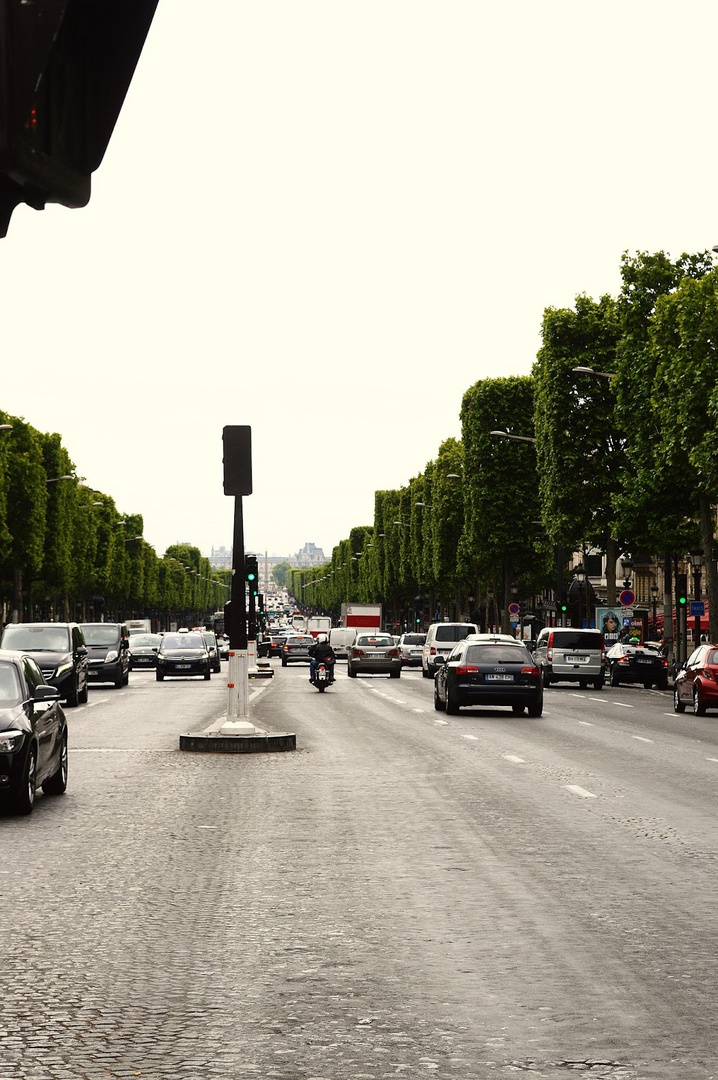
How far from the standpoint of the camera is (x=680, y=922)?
9.42 metres

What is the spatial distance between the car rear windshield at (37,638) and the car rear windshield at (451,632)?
966 inches

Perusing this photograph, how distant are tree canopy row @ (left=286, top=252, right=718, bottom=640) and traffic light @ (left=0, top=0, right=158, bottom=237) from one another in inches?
1528

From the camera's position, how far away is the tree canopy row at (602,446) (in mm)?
44812

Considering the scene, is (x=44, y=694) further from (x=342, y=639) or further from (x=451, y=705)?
(x=342, y=639)

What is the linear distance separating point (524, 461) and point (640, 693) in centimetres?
3010

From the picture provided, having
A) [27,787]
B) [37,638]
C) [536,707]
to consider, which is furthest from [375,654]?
[27,787]

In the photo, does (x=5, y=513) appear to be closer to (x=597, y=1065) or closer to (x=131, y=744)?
(x=131, y=744)

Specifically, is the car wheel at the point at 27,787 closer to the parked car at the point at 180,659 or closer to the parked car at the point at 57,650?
the parked car at the point at 57,650

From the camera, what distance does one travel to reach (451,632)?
6294cm

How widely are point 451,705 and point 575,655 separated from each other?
818 inches

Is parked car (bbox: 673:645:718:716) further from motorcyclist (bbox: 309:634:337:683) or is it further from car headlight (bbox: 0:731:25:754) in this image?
car headlight (bbox: 0:731:25:754)

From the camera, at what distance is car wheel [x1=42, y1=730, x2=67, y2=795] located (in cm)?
1700

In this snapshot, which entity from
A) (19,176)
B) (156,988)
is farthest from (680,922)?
(19,176)

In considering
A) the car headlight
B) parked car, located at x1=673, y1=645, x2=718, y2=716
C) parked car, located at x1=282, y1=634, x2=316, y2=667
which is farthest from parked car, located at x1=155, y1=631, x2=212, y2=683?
the car headlight
